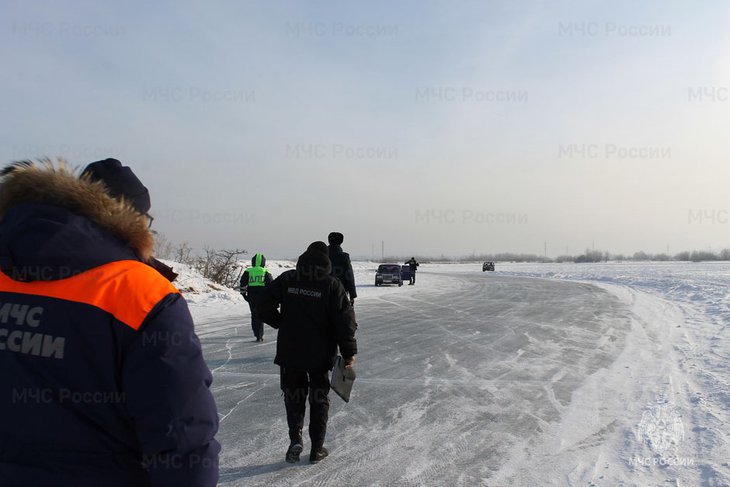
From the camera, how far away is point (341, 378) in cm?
482

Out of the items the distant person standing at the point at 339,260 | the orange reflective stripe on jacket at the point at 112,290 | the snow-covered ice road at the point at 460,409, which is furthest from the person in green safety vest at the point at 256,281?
the orange reflective stripe on jacket at the point at 112,290

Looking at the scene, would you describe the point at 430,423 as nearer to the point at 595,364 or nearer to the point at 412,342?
the point at 595,364

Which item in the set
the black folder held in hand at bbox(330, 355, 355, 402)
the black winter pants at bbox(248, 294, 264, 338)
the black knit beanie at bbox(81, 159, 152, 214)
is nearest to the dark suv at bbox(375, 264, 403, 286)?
the black winter pants at bbox(248, 294, 264, 338)

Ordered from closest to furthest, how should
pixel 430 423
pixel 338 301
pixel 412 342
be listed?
pixel 338 301, pixel 430 423, pixel 412 342

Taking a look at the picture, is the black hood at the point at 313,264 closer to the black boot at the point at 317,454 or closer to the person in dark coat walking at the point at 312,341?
the person in dark coat walking at the point at 312,341

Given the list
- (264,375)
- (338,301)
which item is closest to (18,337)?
(338,301)

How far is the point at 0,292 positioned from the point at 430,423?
15.7ft

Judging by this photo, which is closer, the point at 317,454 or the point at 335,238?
the point at 317,454

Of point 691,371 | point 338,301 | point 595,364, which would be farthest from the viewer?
point 595,364

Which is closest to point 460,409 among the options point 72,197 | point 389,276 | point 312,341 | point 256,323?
point 312,341

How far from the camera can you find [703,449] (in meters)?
4.74

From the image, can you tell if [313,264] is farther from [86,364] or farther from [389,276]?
[389,276]

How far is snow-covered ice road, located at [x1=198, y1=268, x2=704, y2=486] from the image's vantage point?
14.6ft

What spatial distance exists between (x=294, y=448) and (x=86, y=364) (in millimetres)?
3368
